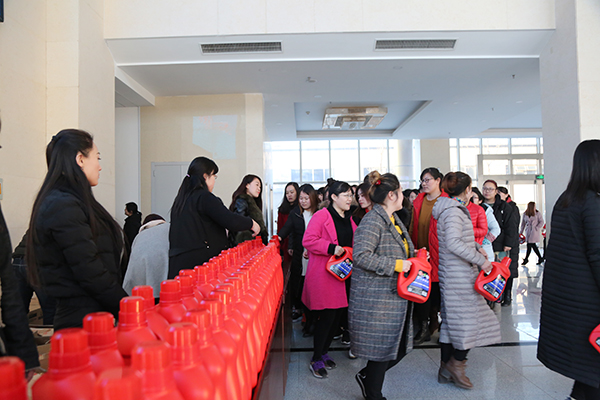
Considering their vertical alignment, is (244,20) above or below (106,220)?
above

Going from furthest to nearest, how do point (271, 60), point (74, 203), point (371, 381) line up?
point (271, 60)
point (371, 381)
point (74, 203)

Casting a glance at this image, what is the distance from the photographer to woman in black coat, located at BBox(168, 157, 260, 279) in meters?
2.55

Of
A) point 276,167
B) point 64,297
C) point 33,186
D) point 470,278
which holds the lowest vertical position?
point 470,278

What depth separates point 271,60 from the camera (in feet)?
19.2

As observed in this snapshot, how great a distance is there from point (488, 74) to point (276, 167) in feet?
28.3

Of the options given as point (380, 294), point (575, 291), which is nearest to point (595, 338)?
point (575, 291)

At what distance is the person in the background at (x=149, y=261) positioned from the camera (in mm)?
2633

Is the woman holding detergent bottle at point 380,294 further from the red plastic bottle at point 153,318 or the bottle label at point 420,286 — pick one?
the red plastic bottle at point 153,318

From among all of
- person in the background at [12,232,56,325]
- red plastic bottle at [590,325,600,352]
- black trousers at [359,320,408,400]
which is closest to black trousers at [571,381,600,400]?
red plastic bottle at [590,325,600,352]

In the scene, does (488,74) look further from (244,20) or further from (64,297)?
(64,297)

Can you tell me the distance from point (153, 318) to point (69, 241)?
0.83 m

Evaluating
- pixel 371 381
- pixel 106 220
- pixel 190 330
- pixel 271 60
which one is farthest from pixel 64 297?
pixel 271 60

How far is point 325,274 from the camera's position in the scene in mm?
3057

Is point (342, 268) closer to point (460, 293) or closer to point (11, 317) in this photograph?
point (460, 293)
